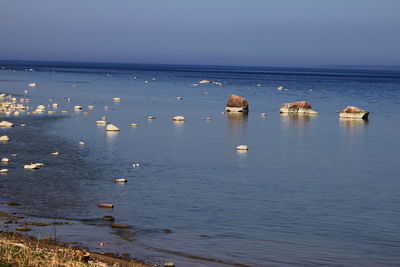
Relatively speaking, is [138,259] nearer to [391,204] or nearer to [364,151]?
[391,204]

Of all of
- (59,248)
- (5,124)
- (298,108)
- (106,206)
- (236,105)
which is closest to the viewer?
(59,248)

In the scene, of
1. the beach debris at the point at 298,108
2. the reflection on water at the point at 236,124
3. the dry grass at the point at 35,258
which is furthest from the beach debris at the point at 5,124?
the dry grass at the point at 35,258

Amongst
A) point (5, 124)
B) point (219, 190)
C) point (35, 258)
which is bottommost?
point (219, 190)

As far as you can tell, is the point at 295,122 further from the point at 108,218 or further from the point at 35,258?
the point at 35,258

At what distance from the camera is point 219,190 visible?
30391mm

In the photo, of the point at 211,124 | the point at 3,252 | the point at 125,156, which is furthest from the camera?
the point at 211,124

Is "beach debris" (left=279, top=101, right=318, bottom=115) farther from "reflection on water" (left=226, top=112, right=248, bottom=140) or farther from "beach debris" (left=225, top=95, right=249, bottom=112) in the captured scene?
"reflection on water" (left=226, top=112, right=248, bottom=140)

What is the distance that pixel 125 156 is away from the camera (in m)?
39.8

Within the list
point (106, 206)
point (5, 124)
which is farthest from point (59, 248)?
point (5, 124)

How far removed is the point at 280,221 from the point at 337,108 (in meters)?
64.2

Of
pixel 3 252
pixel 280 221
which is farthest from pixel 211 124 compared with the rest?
pixel 3 252

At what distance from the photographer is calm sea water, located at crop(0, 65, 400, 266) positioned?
839 inches

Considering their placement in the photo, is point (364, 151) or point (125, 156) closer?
point (125, 156)

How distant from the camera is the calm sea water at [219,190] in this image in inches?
839
